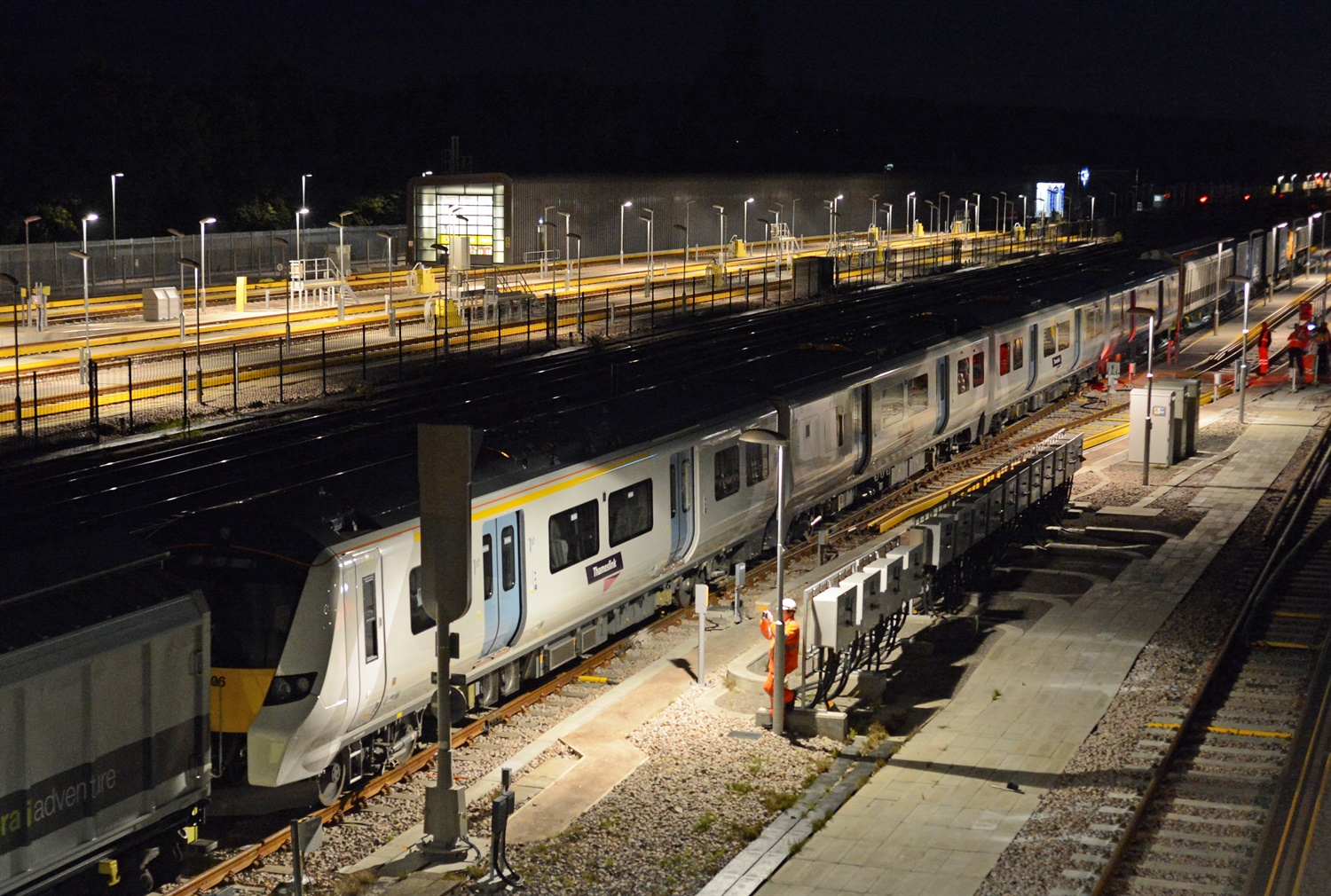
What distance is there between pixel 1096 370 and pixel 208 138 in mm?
55613

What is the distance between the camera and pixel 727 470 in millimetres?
19859

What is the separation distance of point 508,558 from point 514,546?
17 cm

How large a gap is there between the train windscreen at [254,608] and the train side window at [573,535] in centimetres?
385

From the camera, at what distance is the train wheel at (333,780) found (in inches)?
515

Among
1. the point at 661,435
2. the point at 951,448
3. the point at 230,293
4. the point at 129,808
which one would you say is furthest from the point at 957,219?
the point at 129,808

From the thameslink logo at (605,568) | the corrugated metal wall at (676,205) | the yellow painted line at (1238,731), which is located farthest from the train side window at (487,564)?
the corrugated metal wall at (676,205)

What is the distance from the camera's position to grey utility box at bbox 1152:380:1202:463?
3181 centimetres

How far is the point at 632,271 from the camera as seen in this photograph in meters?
69.1

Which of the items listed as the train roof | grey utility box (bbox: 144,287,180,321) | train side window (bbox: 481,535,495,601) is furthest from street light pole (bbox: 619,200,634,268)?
train side window (bbox: 481,535,495,601)

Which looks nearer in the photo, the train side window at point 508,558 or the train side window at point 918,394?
the train side window at point 508,558

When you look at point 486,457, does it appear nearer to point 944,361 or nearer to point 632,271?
point 944,361

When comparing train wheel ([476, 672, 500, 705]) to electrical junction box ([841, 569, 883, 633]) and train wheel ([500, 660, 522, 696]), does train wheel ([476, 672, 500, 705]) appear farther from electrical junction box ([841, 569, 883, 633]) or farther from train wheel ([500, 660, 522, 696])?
electrical junction box ([841, 569, 883, 633])

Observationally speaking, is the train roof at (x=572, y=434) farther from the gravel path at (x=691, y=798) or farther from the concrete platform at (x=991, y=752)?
the concrete platform at (x=991, y=752)

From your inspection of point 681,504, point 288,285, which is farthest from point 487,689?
point 288,285
